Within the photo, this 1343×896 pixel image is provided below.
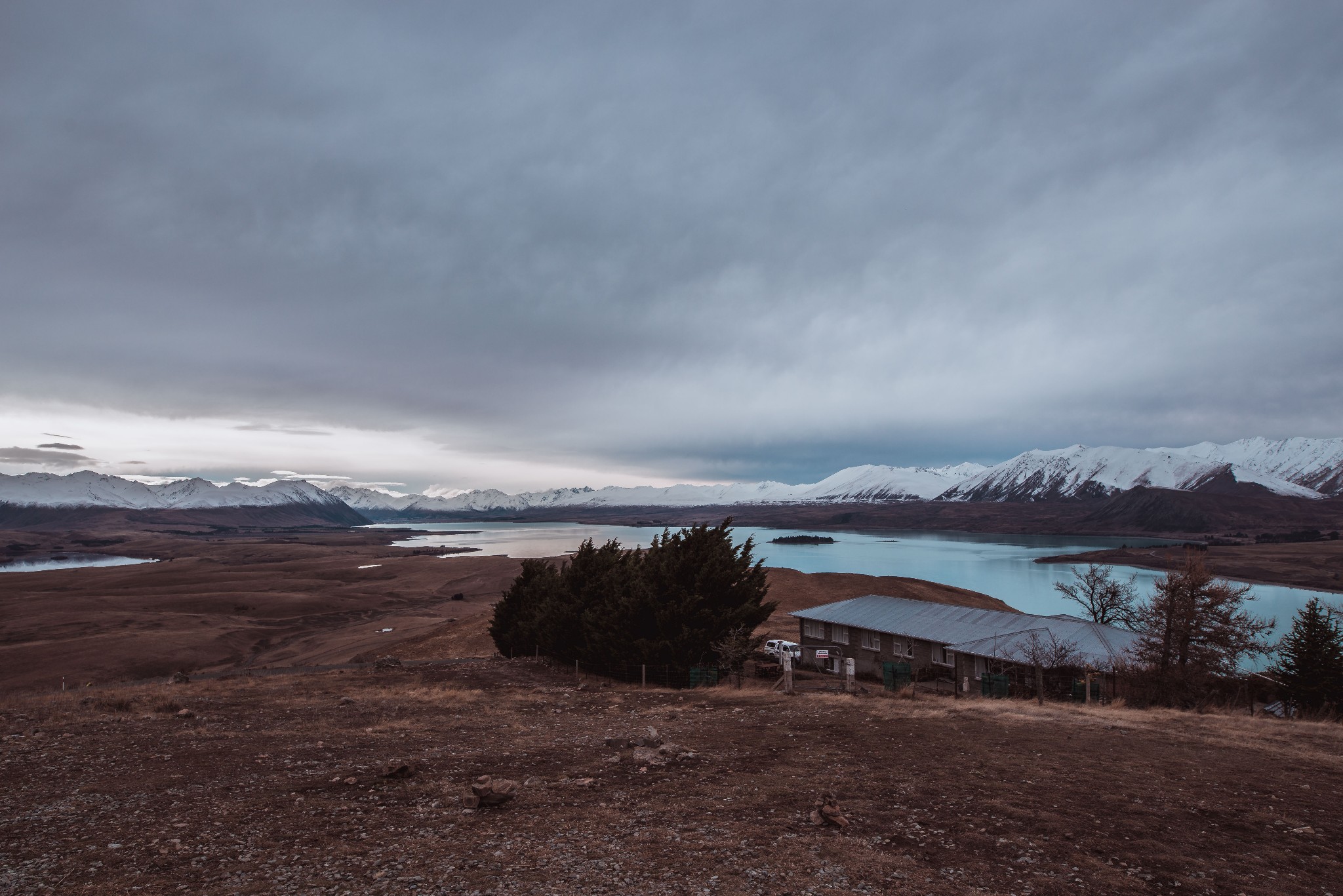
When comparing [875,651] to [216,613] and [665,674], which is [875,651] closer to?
[665,674]

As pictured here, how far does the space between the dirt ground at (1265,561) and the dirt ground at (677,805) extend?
10973cm

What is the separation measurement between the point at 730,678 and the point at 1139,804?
20928 millimetres

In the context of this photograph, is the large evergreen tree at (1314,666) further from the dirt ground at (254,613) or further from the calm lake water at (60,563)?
the calm lake water at (60,563)

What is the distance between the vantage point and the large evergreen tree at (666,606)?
101ft

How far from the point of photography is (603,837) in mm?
10047

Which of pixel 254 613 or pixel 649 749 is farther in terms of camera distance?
pixel 254 613

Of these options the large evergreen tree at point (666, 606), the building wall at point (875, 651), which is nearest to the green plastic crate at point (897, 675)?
the building wall at point (875, 651)

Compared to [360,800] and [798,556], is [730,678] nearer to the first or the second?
[360,800]

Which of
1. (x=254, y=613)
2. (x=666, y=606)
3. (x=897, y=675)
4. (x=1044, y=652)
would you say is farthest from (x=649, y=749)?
(x=254, y=613)

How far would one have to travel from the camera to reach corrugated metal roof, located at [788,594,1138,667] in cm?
3316

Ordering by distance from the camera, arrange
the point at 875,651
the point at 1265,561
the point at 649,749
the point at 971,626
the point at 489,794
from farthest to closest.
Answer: the point at 1265,561
the point at 875,651
the point at 971,626
the point at 649,749
the point at 489,794

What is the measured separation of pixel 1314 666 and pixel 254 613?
320 feet

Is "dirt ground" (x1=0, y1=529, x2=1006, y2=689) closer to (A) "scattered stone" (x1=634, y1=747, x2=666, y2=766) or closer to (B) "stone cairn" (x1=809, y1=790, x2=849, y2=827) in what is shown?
(A) "scattered stone" (x1=634, y1=747, x2=666, y2=766)

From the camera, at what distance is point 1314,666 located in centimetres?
3039
